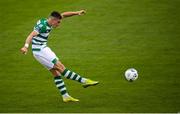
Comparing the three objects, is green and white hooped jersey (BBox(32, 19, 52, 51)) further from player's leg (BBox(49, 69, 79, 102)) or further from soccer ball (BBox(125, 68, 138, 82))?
soccer ball (BBox(125, 68, 138, 82))

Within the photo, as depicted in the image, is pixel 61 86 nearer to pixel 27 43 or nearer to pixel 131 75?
pixel 27 43

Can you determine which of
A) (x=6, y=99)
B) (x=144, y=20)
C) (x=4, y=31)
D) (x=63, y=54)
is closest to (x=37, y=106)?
(x=6, y=99)

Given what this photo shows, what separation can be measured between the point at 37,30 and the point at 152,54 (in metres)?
5.66

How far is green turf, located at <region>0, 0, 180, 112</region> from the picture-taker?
1595cm

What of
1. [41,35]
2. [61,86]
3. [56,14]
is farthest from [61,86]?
[56,14]

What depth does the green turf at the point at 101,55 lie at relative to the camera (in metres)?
16.0

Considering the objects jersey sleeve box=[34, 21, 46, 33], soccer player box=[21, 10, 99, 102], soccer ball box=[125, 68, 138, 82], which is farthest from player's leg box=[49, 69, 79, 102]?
soccer ball box=[125, 68, 138, 82]

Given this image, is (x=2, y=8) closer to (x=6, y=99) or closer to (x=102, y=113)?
(x=6, y=99)

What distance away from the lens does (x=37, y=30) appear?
1556cm

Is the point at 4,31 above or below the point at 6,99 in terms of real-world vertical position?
above

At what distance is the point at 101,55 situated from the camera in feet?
65.7

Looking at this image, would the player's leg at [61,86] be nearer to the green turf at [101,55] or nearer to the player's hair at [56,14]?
the green turf at [101,55]

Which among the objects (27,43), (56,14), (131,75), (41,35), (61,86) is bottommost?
(61,86)

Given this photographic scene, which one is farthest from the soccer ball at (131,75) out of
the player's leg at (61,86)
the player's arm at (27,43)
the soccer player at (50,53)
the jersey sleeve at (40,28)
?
the player's arm at (27,43)
